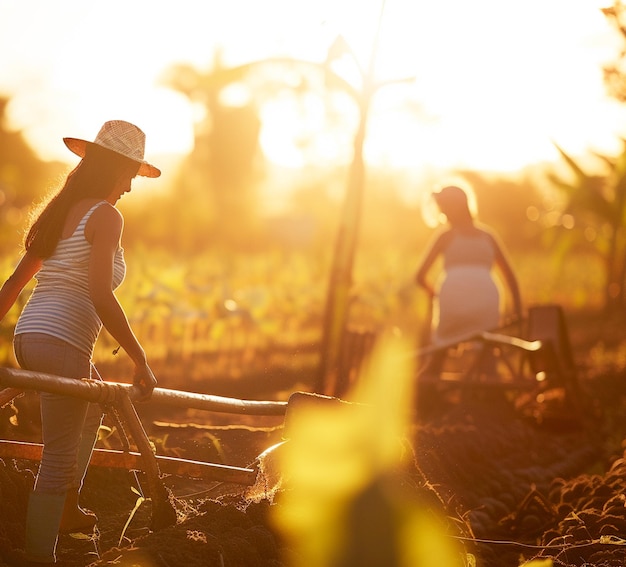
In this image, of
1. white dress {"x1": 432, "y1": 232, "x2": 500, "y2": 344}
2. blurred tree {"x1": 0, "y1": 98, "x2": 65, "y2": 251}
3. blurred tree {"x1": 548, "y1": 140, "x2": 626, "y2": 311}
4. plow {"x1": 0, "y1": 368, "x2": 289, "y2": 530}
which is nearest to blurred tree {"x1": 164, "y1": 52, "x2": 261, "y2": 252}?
blurred tree {"x1": 0, "y1": 98, "x2": 65, "y2": 251}

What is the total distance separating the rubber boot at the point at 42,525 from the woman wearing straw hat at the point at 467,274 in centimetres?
422

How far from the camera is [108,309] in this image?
336cm

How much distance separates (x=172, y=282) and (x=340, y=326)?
363 cm

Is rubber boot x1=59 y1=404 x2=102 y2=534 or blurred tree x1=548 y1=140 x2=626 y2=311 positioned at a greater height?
blurred tree x1=548 y1=140 x2=626 y2=311

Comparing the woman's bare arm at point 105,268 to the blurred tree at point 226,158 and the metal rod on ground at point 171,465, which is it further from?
the blurred tree at point 226,158

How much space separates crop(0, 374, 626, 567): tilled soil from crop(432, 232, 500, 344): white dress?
1.92ft

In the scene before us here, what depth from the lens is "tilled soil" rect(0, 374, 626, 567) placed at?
3502mm

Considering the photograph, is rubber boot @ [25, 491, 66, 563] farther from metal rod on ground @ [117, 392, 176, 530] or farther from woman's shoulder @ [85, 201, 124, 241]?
woman's shoulder @ [85, 201, 124, 241]

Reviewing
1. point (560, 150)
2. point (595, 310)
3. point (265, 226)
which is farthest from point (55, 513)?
point (265, 226)

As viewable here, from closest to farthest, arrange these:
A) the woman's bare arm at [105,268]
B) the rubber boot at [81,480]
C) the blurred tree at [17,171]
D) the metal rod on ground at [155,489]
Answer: the woman's bare arm at [105,268] → the metal rod on ground at [155,489] → the rubber boot at [81,480] → the blurred tree at [17,171]

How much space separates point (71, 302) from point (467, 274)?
4.34 m

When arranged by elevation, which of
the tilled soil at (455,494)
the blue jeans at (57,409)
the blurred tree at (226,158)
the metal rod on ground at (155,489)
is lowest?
the tilled soil at (455,494)

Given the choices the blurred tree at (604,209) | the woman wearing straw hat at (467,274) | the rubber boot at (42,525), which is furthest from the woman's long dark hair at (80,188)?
the blurred tree at (604,209)

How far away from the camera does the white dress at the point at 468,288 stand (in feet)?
24.0
